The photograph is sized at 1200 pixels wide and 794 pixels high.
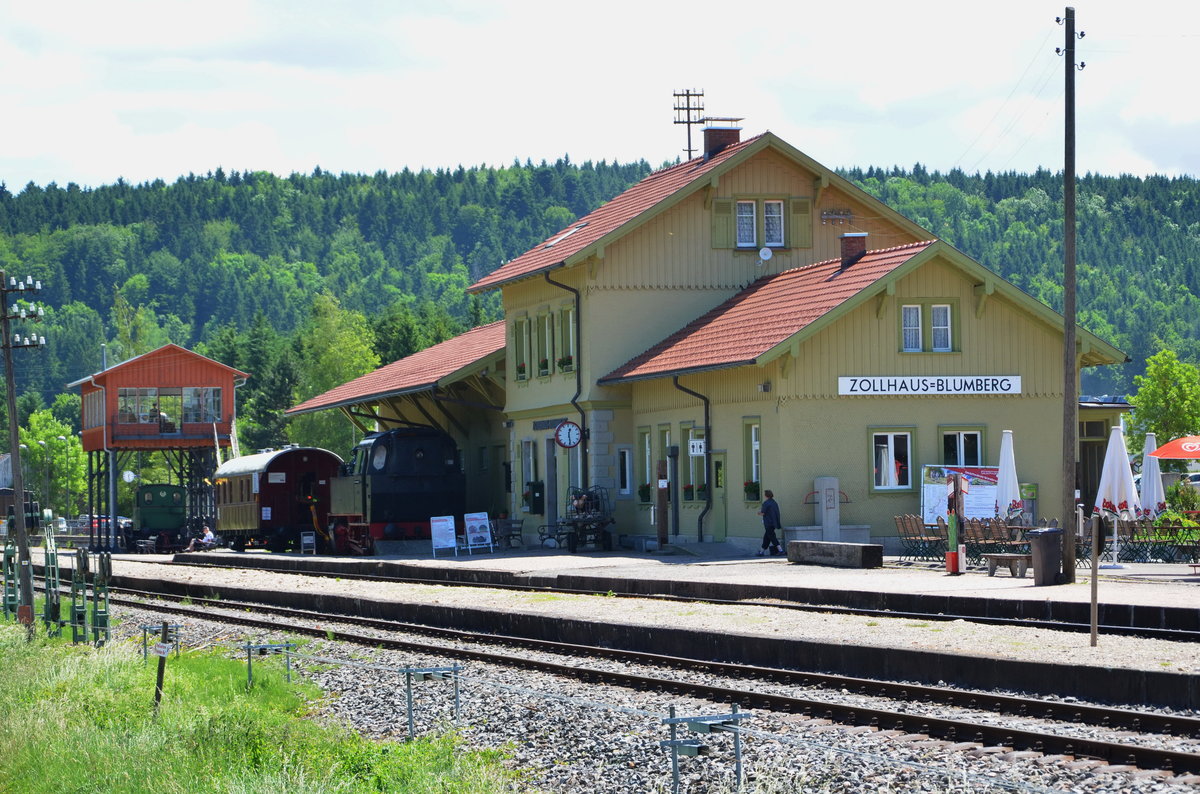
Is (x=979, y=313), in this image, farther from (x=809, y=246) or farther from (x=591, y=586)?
(x=591, y=586)

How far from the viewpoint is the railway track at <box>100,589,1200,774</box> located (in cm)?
1105

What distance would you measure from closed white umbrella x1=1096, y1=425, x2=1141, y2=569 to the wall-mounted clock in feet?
39.0

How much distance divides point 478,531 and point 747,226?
31.7 ft

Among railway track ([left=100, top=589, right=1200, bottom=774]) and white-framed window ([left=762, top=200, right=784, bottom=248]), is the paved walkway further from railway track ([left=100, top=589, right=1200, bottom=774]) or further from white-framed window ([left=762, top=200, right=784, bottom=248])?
white-framed window ([left=762, top=200, right=784, bottom=248])

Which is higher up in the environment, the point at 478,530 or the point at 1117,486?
the point at 1117,486

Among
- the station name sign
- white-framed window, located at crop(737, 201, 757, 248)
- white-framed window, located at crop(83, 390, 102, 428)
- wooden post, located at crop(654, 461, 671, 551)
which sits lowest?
wooden post, located at crop(654, 461, 671, 551)

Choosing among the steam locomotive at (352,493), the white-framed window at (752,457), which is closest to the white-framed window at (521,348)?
the steam locomotive at (352,493)

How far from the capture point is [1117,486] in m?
29.0

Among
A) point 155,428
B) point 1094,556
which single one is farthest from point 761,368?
point 155,428

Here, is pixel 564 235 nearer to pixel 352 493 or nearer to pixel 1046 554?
pixel 352 493

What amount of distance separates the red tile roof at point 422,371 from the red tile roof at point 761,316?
7753mm

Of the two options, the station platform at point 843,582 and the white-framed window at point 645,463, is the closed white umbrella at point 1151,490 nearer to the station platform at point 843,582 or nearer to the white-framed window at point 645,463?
the station platform at point 843,582

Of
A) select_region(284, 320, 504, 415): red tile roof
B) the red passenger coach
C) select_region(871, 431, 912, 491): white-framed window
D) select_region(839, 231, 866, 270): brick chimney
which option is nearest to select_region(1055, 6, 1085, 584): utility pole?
select_region(871, 431, 912, 491): white-framed window

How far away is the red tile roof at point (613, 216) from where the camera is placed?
38156mm
